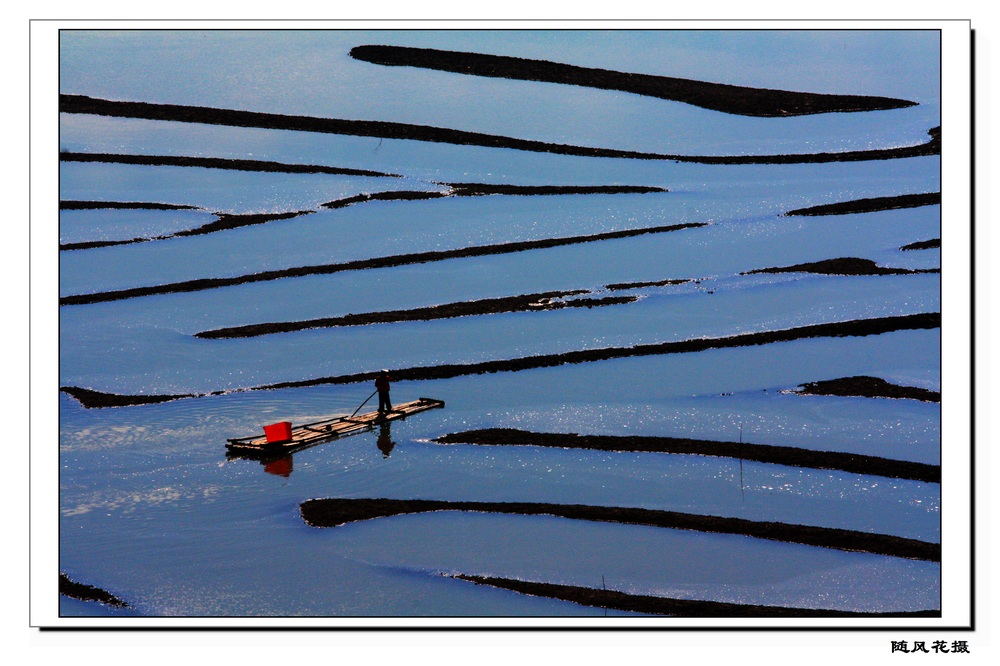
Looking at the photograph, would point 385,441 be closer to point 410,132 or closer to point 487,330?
point 487,330

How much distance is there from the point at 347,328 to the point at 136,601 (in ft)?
5.42

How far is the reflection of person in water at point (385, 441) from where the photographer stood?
4172mm

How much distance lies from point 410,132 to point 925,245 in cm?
224

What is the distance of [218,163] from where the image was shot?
15.2 feet

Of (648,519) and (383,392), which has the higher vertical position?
(383,392)

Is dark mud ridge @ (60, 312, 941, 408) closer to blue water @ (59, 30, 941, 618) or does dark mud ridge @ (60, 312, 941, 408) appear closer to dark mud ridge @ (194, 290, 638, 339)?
blue water @ (59, 30, 941, 618)

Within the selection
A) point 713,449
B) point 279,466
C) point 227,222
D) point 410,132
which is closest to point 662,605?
point 713,449

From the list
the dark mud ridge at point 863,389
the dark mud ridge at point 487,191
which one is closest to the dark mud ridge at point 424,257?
the dark mud ridge at point 487,191

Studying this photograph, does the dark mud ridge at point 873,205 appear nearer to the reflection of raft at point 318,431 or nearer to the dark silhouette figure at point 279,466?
the reflection of raft at point 318,431

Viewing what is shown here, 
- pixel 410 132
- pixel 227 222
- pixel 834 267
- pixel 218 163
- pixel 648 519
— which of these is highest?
pixel 410 132

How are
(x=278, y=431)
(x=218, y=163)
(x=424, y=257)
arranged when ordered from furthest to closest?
1. (x=424, y=257)
2. (x=218, y=163)
3. (x=278, y=431)

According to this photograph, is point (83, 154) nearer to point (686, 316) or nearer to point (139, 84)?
point (139, 84)

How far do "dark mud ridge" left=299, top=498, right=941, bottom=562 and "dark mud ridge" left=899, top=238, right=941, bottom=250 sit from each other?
46.0 inches
